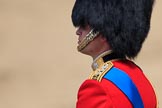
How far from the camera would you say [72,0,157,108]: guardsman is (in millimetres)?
1915

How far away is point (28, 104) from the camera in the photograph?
529 cm

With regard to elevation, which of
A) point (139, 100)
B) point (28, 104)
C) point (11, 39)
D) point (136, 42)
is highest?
point (136, 42)

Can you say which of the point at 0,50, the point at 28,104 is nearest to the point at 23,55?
the point at 0,50

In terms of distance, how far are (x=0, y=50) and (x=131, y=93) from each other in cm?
404

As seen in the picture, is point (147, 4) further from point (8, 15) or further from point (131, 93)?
point (8, 15)

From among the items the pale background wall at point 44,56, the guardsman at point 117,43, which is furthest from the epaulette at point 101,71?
the pale background wall at point 44,56

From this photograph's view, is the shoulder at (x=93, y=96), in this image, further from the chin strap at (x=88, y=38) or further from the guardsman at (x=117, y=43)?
the chin strap at (x=88, y=38)

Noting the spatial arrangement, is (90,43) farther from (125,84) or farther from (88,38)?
(125,84)

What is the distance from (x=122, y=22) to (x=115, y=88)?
231 millimetres

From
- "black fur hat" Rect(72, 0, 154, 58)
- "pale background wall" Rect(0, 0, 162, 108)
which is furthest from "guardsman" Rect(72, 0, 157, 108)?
"pale background wall" Rect(0, 0, 162, 108)

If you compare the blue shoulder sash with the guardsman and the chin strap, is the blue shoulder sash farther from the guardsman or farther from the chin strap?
the chin strap

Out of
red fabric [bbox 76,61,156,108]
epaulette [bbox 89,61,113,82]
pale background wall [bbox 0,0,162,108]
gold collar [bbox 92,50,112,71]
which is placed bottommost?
pale background wall [bbox 0,0,162,108]

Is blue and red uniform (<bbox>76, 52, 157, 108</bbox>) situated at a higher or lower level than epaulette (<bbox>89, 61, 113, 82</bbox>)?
lower

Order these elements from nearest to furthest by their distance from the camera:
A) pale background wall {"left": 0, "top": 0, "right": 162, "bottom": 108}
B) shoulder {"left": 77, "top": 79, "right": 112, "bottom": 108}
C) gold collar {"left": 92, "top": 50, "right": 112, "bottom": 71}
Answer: shoulder {"left": 77, "top": 79, "right": 112, "bottom": 108}
gold collar {"left": 92, "top": 50, "right": 112, "bottom": 71}
pale background wall {"left": 0, "top": 0, "right": 162, "bottom": 108}
